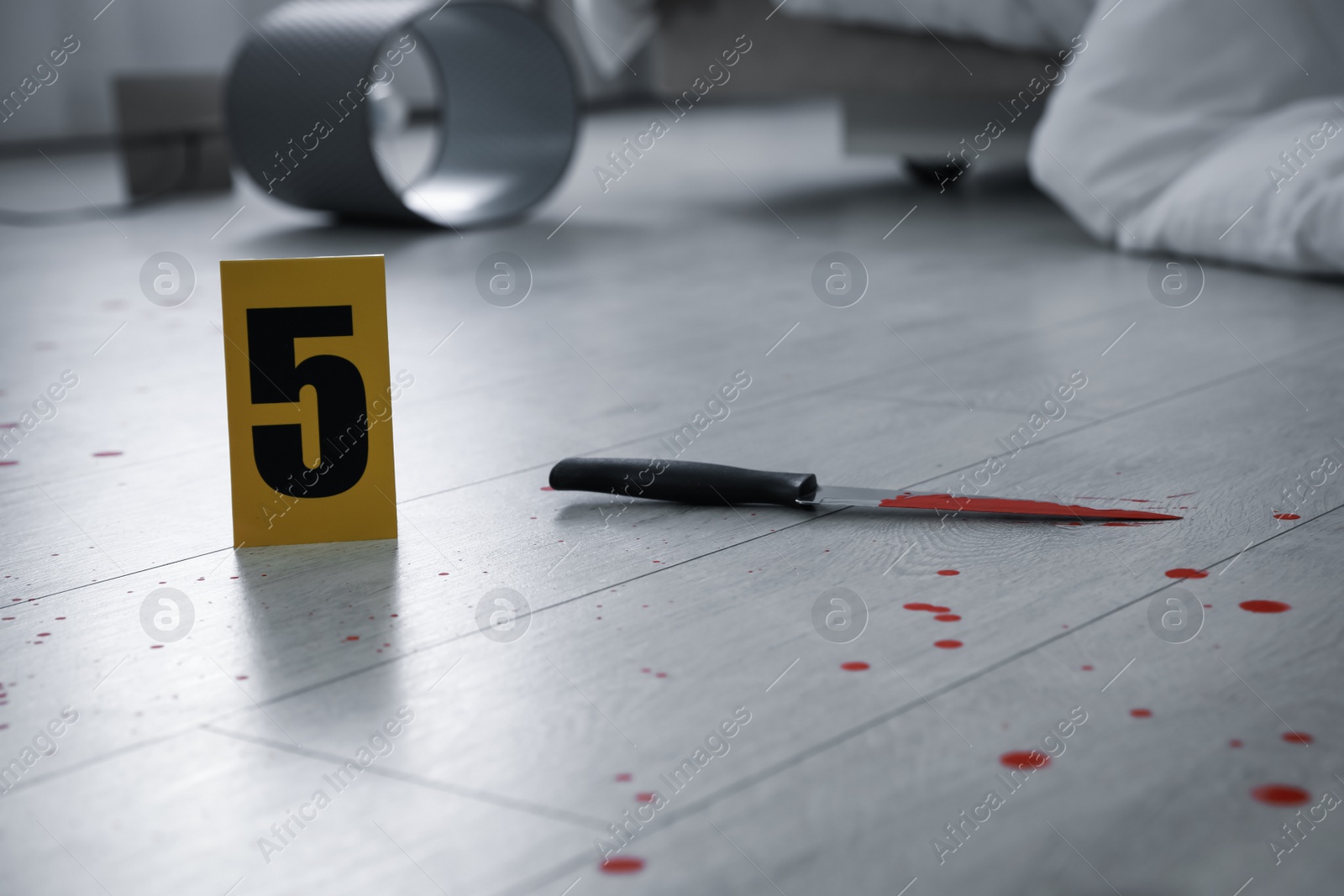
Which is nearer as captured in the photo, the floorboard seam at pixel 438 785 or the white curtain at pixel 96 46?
the floorboard seam at pixel 438 785

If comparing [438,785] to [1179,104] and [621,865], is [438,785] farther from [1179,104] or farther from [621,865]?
[1179,104]

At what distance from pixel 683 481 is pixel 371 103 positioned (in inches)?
93.0

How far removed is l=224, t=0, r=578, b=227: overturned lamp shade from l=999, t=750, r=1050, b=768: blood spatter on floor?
2395 millimetres

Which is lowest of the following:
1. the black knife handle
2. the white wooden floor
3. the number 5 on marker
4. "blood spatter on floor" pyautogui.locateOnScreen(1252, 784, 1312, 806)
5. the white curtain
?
the white wooden floor

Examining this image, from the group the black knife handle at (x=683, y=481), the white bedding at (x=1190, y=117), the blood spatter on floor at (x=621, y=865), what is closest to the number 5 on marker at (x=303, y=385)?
the black knife handle at (x=683, y=481)

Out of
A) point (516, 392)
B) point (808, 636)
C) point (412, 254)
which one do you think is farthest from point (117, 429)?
point (412, 254)

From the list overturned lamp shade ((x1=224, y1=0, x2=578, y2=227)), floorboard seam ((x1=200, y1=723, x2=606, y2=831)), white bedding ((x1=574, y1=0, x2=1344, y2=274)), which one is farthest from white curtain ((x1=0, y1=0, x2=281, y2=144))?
floorboard seam ((x1=200, y1=723, x2=606, y2=831))

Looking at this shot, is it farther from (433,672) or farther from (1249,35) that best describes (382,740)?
(1249,35)

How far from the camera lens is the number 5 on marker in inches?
41.6

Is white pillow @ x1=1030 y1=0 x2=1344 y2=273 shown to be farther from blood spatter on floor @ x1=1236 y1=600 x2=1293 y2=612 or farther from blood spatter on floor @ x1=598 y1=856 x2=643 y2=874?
blood spatter on floor @ x1=598 y1=856 x2=643 y2=874

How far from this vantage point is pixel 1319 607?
34.3 inches

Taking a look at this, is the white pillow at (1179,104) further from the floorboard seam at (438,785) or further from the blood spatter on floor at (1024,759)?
the floorboard seam at (438,785)

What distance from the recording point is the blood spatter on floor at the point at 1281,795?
0.64 m

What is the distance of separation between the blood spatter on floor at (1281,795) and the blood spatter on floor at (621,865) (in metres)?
0.29
